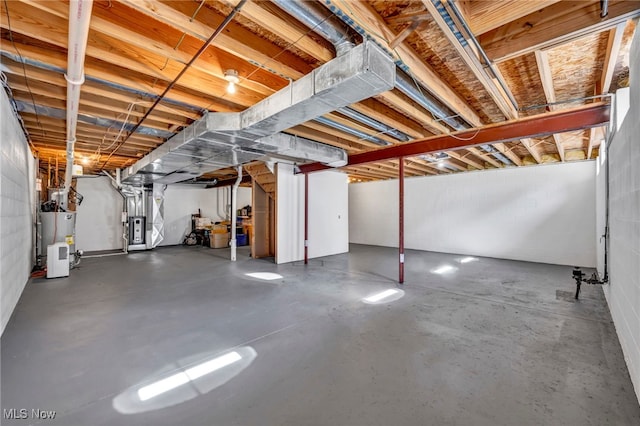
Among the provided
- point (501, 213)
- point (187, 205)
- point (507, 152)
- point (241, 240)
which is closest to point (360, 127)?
point (507, 152)

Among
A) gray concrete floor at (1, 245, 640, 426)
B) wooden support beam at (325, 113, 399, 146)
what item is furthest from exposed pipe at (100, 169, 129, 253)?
wooden support beam at (325, 113, 399, 146)

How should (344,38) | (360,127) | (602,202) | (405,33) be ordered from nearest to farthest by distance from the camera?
(405,33)
(344,38)
(360,127)
(602,202)

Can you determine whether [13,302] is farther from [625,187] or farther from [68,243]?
[625,187]

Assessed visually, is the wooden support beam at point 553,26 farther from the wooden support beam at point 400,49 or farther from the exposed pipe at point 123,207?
the exposed pipe at point 123,207

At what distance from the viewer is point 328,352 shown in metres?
2.28

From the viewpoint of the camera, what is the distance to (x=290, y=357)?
2.20 meters

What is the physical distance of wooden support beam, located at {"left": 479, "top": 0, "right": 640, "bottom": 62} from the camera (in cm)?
163

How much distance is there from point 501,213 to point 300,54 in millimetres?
6816

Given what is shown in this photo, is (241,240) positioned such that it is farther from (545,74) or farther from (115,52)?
(545,74)

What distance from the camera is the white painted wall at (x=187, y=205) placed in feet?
→ 30.8

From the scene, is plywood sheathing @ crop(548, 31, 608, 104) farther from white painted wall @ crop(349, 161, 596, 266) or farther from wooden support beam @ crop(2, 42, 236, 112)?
white painted wall @ crop(349, 161, 596, 266)

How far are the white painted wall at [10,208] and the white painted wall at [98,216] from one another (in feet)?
16.3

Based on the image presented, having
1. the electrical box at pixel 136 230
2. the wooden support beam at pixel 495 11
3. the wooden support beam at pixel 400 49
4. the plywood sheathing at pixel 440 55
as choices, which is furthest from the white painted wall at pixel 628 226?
the electrical box at pixel 136 230

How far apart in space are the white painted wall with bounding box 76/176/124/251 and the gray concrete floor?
4225 millimetres
